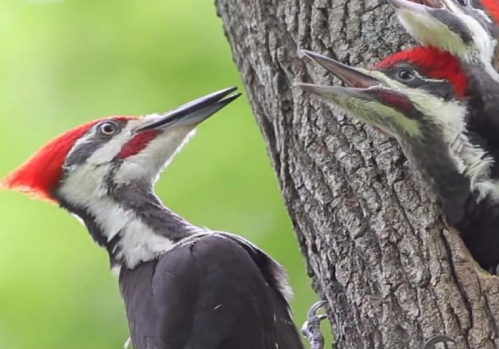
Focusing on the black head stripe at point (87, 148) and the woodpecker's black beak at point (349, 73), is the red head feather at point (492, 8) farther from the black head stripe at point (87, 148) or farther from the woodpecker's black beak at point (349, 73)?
the black head stripe at point (87, 148)

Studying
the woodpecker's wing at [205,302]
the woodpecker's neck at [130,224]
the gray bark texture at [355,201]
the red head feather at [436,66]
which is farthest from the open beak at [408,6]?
the woodpecker's neck at [130,224]

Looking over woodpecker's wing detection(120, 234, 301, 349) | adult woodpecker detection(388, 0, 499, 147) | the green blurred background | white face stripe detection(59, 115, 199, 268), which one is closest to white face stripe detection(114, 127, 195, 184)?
white face stripe detection(59, 115, 199, 268)

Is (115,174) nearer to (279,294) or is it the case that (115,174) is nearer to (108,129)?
(108,129)

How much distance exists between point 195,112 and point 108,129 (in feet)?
0.98

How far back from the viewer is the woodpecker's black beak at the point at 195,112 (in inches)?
118

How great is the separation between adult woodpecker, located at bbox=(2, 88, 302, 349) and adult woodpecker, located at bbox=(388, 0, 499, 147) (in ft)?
2.53

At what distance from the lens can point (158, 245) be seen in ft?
9.25

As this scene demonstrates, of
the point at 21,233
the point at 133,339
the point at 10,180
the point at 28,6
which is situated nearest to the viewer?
the point at 133,339

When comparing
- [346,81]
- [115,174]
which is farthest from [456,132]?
[115,174]

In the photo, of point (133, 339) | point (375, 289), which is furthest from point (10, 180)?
point (375, 289)

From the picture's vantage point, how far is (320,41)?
267cm

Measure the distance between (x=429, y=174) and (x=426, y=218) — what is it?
0.11 meters

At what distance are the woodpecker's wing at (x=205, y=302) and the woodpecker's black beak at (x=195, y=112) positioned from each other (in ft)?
1.48

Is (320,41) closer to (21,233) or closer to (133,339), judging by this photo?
(133,339)
